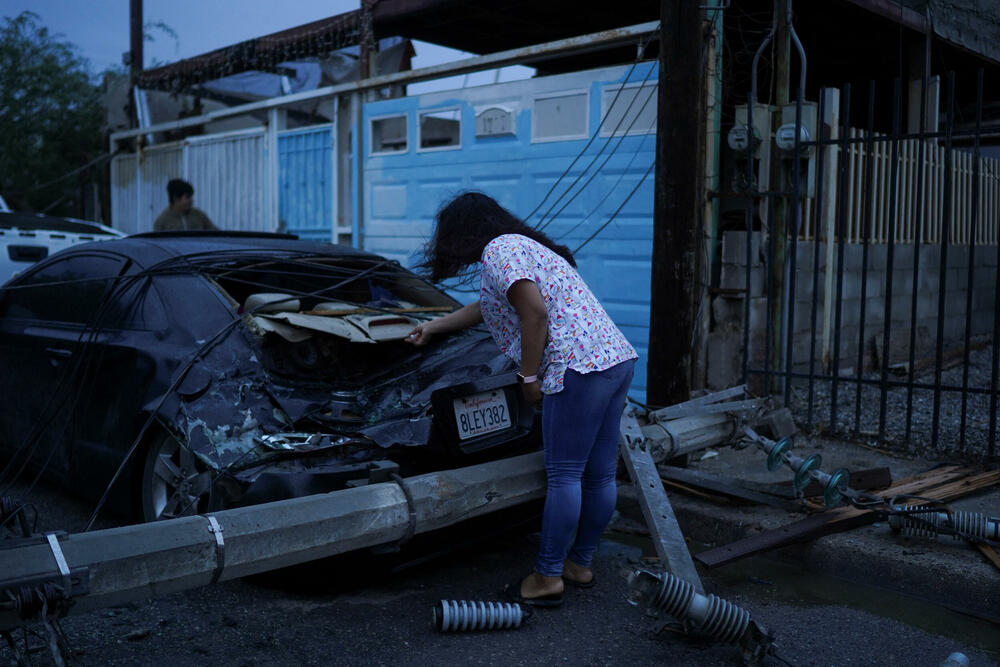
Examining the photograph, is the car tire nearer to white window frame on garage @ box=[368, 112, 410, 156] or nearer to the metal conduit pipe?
the metal conduit pipe

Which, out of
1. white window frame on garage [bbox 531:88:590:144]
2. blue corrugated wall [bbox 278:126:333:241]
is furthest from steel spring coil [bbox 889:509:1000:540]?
blue corrugated wall [bbox 278:126:333:241]

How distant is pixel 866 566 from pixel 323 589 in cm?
242

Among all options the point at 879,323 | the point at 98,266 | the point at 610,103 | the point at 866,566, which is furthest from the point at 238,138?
Result: the point at 866,566

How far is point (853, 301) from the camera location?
25.6ft

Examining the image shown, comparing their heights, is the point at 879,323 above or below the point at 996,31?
below

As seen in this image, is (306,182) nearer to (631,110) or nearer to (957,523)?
(631,110)

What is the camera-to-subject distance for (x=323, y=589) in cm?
348

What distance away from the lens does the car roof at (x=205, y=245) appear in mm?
4414

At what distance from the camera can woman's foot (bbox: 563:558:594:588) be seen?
12.3 feet

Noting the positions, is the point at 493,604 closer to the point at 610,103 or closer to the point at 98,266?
the point at 98,266

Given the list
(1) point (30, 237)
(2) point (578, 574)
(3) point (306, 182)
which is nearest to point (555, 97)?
(3) point (306, 182)

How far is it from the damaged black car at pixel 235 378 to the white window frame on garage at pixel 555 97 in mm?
2931

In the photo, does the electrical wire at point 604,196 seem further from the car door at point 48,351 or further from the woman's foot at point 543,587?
the woman's foot at point 543,587

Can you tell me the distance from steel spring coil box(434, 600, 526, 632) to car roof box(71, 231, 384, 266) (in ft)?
7.11
